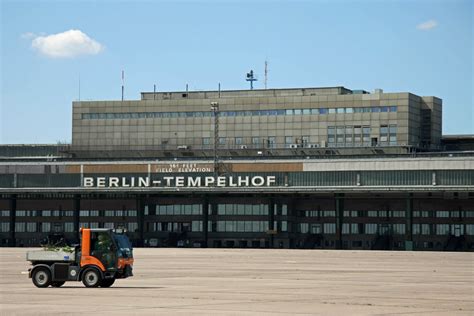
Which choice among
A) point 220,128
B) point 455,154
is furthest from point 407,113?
point 220,128

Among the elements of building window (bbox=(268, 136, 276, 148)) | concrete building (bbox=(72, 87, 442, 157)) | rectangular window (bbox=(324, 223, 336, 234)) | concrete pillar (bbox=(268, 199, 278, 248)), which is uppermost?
concrete building (bbox=(72, 87, 442, 157))

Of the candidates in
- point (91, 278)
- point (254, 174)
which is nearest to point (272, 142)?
point (254, 174)

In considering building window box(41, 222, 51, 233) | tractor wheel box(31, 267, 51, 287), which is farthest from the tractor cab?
building window box(41, 222, 51, 233)

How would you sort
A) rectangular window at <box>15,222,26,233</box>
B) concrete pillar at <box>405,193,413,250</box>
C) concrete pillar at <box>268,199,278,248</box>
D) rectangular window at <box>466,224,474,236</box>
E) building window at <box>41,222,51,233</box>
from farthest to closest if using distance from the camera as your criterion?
rectangular window at <box>15,222,26,233</box>, building window at <box>41,222,51,233</box>, concrete pillar at <box>268,199,278,248</box>, rectangular window at <box>466,224,474,236</box>, concrete pillar at <box>405,193,413,250</box>

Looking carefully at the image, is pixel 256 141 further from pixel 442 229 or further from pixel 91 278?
pixel 91 278

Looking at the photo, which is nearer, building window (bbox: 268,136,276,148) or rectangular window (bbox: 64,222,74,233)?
building window (bbox: 268,136,276,148)

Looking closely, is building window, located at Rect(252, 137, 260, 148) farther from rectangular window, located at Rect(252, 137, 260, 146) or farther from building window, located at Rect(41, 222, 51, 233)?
building window, located at Rect(41, 222, 51, 233)

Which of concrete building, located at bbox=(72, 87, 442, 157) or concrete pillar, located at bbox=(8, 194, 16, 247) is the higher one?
concrete building, located at bbox=(72, 87, 442, 157)

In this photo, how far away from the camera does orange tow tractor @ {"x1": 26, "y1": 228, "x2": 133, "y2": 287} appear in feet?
161

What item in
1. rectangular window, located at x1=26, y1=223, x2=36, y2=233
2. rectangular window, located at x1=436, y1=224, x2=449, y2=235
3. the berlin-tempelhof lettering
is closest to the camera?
Result: rectangular window, located at x1=436, y1=224, x2=449, y2=235

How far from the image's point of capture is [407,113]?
155375mm

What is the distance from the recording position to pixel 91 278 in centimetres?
4919

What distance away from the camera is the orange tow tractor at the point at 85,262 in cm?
4897

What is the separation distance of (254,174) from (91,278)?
100 m
